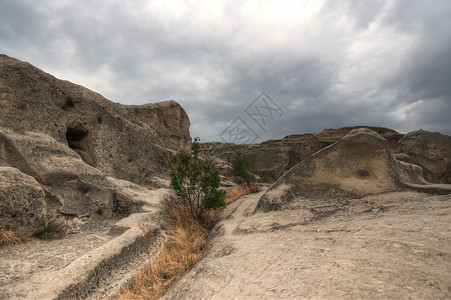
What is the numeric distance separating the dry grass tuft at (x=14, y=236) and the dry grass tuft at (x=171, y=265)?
192 centimetres

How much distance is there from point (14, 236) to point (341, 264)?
14.3ft

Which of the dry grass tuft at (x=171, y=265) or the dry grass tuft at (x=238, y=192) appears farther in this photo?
the dry grass tuft at (x=238, y=192)

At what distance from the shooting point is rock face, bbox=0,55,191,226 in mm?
5695

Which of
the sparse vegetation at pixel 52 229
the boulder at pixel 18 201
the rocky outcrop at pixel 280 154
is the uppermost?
the rocky outcrop at pixel 280 154

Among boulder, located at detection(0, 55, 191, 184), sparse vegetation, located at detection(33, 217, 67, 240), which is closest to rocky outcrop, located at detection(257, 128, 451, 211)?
sparse vegetation, located at detection(33, 217, 67, 240)

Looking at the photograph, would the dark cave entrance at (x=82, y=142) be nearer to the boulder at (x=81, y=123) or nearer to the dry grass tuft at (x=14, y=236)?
the boulder at (x=81, y=123)

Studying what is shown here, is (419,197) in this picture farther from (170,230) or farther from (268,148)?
(268,148)

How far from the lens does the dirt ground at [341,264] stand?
168 centimetres

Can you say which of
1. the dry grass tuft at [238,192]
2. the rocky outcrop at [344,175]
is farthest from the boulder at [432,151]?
the rocky outcrop at [344,175]

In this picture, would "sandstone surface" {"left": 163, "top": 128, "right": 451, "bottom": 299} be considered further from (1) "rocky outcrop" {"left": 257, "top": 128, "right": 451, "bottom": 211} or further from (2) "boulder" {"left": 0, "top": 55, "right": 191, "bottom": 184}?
(2) "boulder" {"left": 0, "top": 55, "right": 191, "bottom": 184}

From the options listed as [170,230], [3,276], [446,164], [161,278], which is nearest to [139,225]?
[170,230]

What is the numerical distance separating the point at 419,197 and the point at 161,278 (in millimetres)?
4311

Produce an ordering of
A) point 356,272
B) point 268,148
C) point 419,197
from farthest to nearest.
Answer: point 268,148, point 419,197, point 356,272

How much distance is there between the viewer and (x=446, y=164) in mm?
16328
